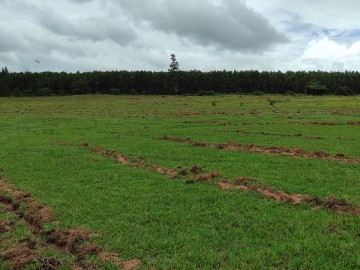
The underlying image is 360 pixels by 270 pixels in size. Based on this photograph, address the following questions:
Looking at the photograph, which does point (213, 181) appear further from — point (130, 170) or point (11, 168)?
point (11, 168)

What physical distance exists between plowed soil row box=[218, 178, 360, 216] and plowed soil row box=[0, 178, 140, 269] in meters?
6.56

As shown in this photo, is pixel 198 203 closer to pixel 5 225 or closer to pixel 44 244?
pixel 44 244

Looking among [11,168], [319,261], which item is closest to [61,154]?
[11,168]

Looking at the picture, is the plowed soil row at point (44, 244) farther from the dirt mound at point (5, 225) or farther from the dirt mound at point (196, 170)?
the dirt mound at point (196, 170)

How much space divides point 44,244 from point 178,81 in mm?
140970

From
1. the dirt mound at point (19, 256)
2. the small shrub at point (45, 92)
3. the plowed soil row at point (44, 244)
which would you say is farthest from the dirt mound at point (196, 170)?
the small shrub at point (45, 92)

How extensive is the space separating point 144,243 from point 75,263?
72.6 inches

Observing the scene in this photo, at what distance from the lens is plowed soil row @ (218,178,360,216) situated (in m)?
12.4

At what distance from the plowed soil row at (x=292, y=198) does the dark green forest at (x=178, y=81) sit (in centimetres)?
13142

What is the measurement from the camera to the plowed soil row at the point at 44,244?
364 inches

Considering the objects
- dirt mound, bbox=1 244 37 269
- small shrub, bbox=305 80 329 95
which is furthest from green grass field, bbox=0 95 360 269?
small shrub, bbox=305 80 329 95

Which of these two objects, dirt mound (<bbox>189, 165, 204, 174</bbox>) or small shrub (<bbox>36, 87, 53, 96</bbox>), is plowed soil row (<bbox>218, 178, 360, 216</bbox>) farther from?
small shrub (<bbox>36, 87, 53, 96</bbox>)

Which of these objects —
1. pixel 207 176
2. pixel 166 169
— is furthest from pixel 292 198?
pixel 166 169

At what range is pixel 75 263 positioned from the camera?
930cm
